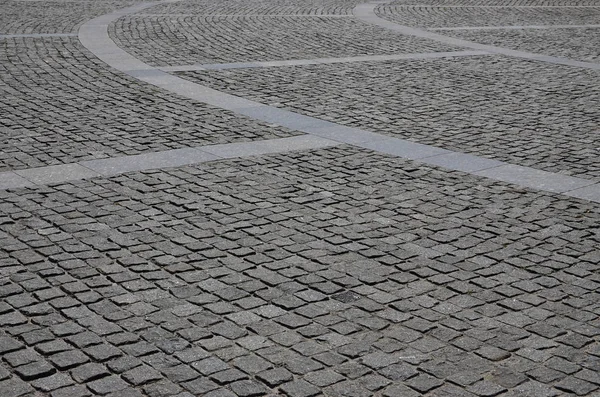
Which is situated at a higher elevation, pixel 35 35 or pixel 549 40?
pixel 549 40

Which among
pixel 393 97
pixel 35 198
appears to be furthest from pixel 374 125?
pixel 35 198

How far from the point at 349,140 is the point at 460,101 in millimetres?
2609

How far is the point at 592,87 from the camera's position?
38.7 ft

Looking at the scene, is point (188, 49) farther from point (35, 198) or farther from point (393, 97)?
point (35, 198)

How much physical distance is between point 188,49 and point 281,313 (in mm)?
9516

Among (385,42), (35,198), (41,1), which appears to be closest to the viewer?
(35,198)

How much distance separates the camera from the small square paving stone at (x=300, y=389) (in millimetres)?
4082

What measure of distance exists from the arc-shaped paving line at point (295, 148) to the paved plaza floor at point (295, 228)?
1.4 inches

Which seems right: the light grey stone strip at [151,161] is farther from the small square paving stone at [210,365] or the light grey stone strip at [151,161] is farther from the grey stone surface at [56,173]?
the small square paving stone at [210,365]

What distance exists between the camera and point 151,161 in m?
7.74

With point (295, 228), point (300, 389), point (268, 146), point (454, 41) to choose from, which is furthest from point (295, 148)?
point (454, 41)

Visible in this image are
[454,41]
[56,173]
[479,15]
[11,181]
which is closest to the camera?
[11,181]

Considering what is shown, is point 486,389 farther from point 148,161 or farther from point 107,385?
point 148,161

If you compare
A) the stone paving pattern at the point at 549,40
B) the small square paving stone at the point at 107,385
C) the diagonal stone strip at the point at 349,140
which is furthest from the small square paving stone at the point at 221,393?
the stone paving pattern at the point at 549,40
